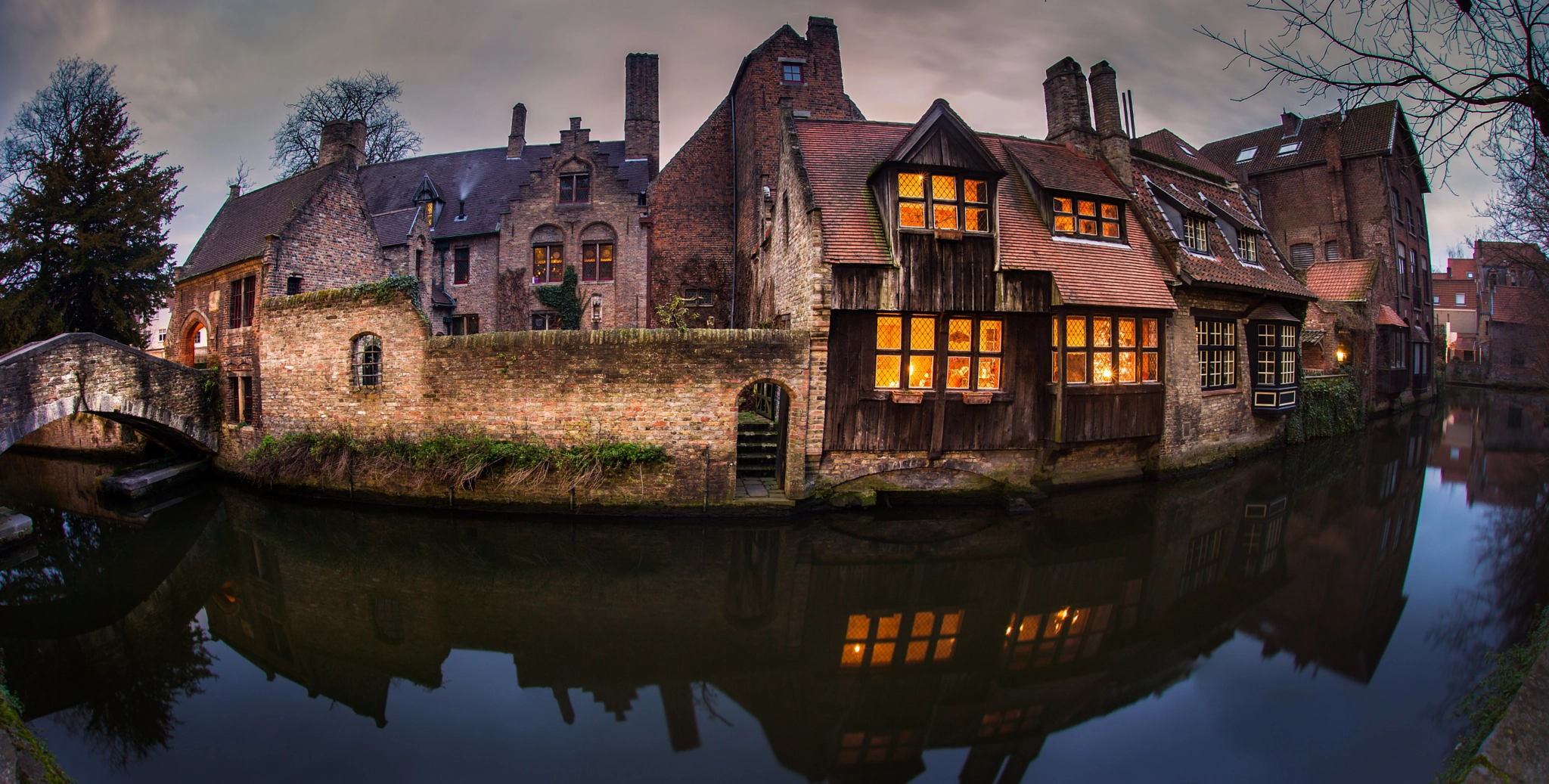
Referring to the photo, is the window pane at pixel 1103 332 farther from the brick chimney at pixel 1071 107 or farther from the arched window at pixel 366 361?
the arched window at pixel 366 361

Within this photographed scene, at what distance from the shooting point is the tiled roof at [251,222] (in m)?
16.5

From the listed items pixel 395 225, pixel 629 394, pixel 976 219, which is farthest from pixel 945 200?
pixel 395 225

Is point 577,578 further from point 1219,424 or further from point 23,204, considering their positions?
point 23,204

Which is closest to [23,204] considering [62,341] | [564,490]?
[62,341]

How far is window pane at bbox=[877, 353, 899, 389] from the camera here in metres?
11.4

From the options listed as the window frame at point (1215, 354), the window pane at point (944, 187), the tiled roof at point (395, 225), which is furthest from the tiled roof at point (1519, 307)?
the tiled roof at point (395, 225)

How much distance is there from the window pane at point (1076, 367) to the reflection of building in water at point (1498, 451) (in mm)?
7872

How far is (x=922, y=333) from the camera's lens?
1138 cm

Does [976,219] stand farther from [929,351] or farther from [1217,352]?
[1217,352]

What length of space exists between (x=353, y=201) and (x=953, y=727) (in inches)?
761

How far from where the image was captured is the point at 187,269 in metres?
18.5

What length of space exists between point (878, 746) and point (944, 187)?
9346mm

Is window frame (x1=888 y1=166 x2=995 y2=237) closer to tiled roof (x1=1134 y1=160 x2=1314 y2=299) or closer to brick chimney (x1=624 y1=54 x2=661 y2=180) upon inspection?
tiled roof (x1=1134 y1=160 x2=1314 y2=299)

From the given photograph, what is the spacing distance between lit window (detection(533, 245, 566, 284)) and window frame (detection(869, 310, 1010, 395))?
555 inches
